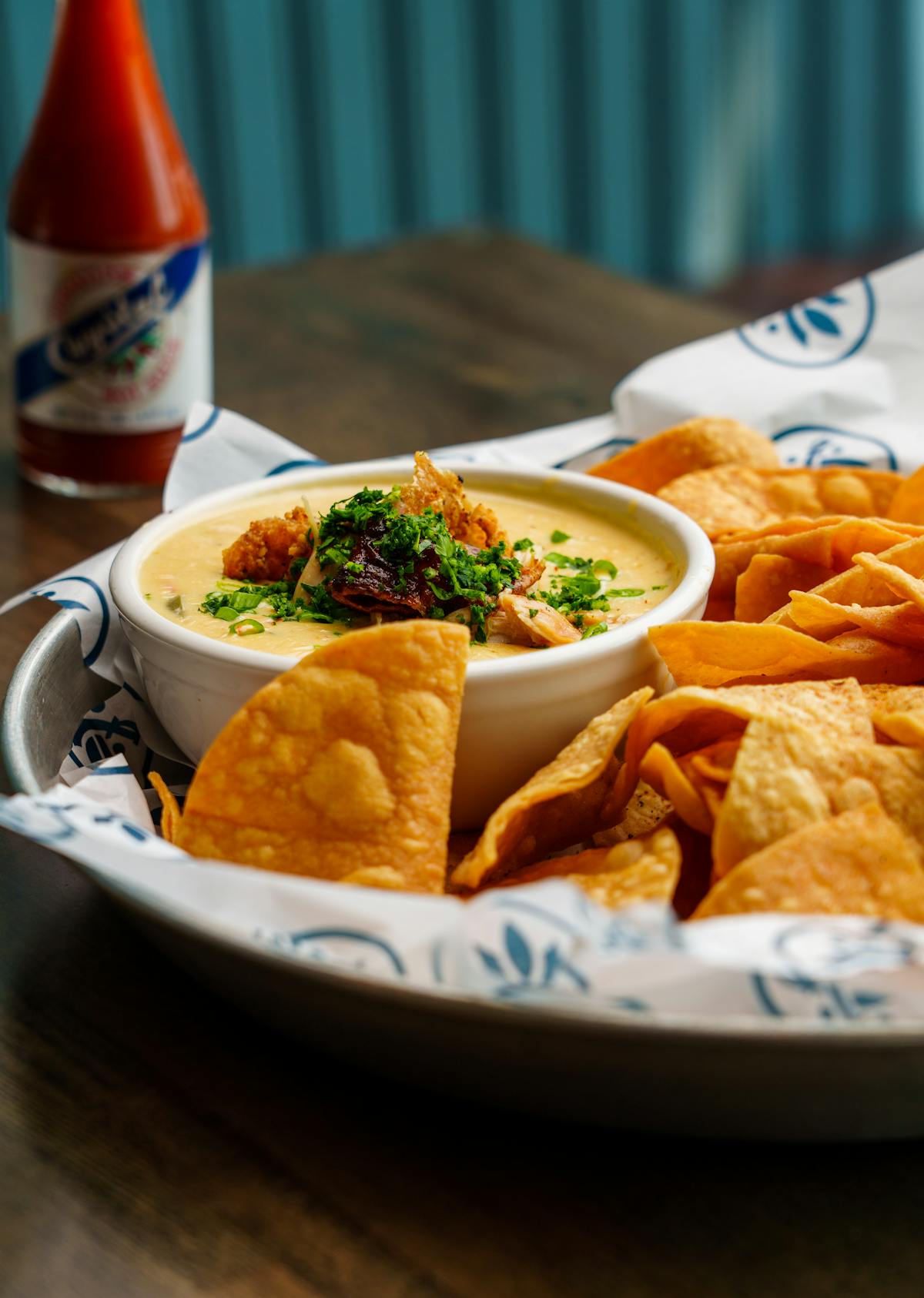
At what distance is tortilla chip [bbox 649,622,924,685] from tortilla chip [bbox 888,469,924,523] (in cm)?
33

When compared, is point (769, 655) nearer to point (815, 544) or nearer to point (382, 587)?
point (815, 544)

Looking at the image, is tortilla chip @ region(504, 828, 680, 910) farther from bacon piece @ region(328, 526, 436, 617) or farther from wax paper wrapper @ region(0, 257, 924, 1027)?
bacon piece @ region(328, 526, 436, 617)

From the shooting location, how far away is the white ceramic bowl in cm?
118

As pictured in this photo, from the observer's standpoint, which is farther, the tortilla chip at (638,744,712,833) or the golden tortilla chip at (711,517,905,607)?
the golden tortilla chip at (711,517,905,607)

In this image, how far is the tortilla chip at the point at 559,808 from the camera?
3.39 feet

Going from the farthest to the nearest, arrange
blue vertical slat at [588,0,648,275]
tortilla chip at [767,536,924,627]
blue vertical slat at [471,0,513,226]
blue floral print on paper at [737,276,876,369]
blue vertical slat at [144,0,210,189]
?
blue vertical slat at [588,0,648,275] < blue vertical slat at [471,0,513,226] < blue vertical slat at [144,0,210,189] < blue floral print on paper at [737,276,876,369] < tortilla chip at [767,536,924,627]

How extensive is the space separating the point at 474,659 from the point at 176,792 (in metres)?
0.31

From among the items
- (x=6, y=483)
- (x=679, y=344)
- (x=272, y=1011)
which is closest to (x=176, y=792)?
(x=272, y=1011)

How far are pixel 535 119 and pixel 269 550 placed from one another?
4465mm

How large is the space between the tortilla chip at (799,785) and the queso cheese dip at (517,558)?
271mm

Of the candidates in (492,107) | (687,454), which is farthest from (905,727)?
(492,107)

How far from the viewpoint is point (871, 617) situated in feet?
3.95

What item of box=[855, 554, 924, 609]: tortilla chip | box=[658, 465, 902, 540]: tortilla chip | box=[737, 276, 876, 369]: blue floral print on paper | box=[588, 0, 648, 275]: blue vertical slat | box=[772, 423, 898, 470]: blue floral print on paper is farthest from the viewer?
box=[588, 0, 648, 275]: blue vertical slat

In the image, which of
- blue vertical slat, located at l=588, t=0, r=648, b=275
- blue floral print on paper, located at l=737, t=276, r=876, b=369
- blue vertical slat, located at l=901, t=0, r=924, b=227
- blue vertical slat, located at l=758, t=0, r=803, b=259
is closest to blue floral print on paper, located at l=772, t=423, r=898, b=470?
blue floral print on paper, located at l=737, t=276, r=876, b=369
